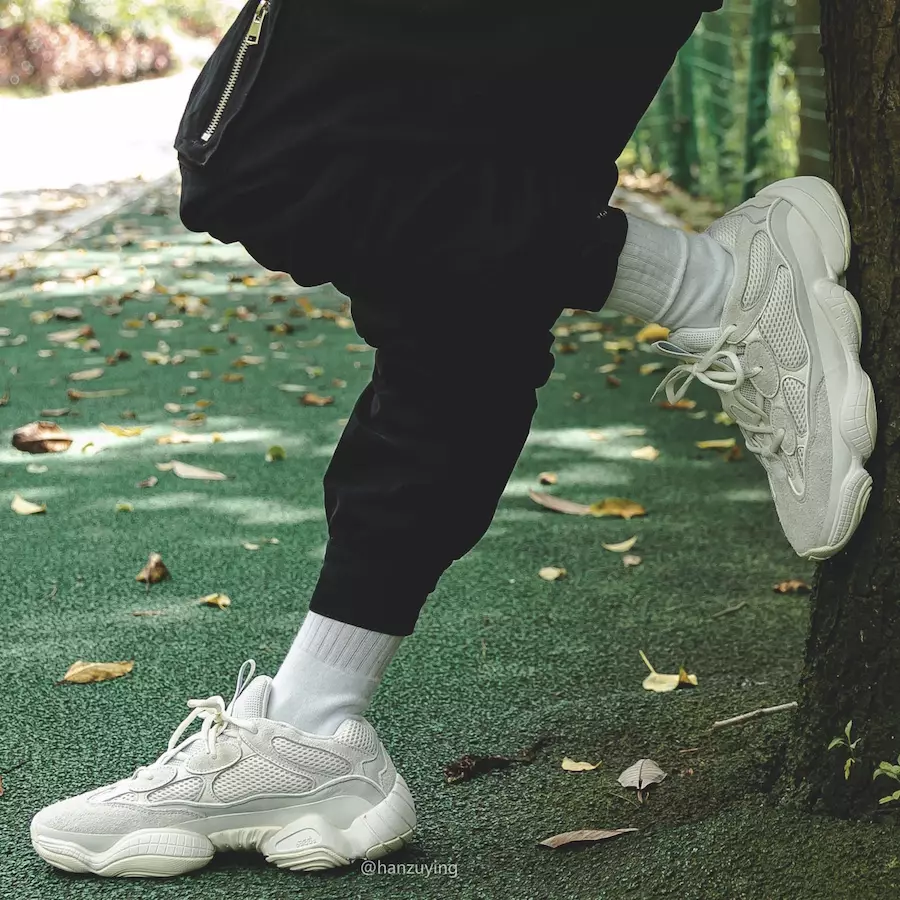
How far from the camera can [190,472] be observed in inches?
134

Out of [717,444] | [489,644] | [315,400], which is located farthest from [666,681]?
[315,400]

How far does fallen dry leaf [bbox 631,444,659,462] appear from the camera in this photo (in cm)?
360

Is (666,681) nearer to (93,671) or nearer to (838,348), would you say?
(838,348)

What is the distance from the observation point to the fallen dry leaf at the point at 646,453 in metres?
3.60

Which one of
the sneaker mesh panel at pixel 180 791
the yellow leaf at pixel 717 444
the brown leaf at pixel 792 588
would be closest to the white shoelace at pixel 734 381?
the sneaker mesh panel at pixel 180 791

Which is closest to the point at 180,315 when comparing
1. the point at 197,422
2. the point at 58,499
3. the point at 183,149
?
the point at 197,422

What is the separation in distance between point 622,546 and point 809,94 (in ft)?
13.4

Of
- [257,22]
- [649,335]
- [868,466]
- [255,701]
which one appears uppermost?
[257,22]

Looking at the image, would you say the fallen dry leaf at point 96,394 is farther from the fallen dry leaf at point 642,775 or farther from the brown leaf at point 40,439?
the fallen dry leaf at point 642,775

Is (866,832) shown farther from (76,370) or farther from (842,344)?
(76,370)

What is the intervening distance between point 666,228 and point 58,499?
2.07 m

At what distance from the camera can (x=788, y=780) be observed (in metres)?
1.75

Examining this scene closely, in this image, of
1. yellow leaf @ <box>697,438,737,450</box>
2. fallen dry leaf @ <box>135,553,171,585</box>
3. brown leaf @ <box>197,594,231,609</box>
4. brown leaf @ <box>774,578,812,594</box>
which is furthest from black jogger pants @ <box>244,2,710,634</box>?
yellow leaf @ <box>697,438,737,450</box>

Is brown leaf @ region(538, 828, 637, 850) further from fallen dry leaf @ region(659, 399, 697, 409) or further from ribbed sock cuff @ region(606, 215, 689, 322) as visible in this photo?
fallen dry leaf @ region(659, 399, 697, 409)
